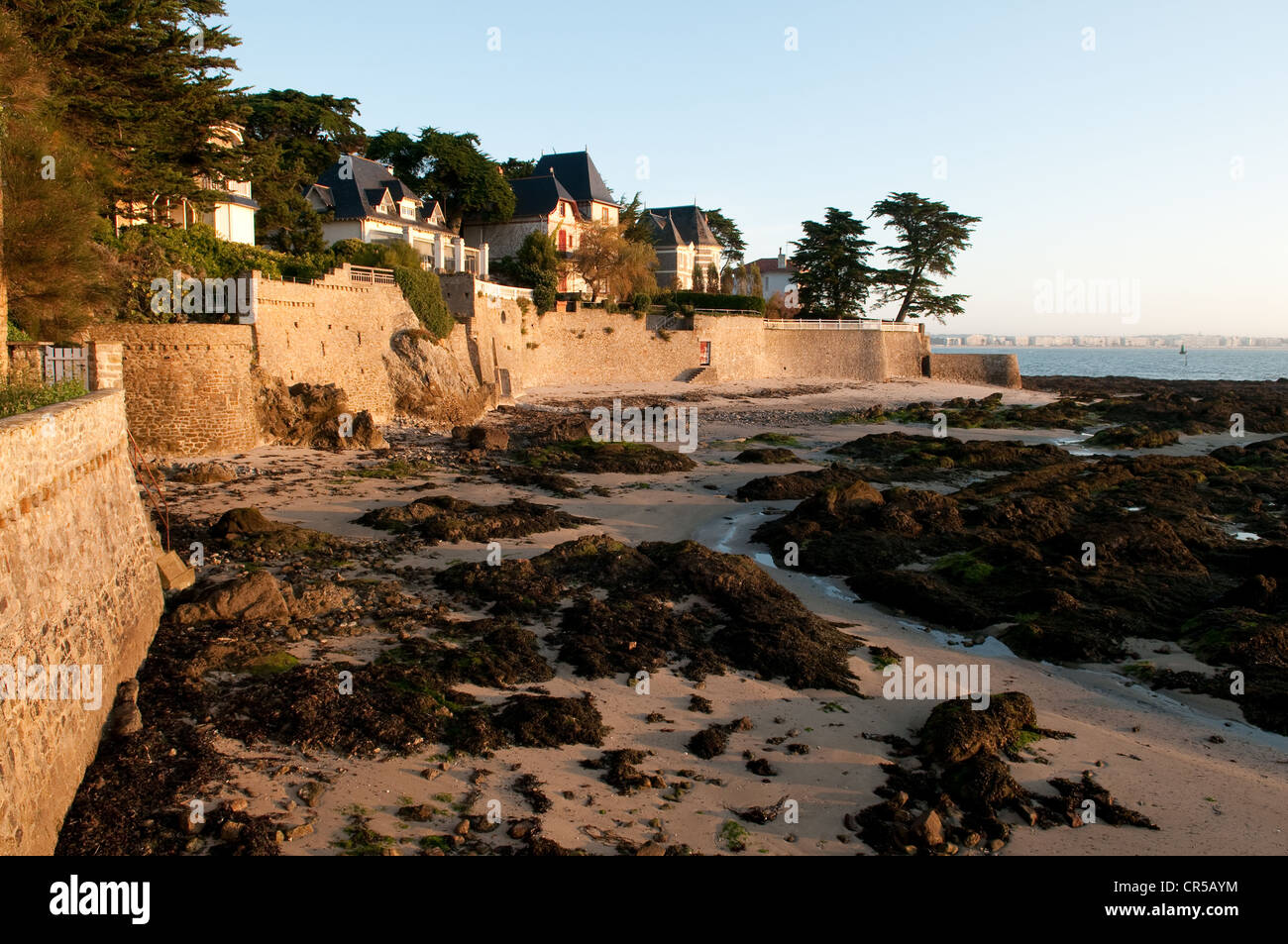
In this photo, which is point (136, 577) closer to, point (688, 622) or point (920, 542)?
point (688, 622)

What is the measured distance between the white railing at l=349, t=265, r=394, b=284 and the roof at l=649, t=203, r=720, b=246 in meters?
35.2

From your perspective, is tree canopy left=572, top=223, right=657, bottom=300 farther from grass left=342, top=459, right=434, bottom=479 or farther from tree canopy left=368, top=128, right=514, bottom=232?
grass left=342, top=459, right=434, bottom=479

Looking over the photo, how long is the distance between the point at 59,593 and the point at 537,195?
46198 millimetres

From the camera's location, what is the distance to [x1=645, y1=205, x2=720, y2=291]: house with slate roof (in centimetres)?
5931

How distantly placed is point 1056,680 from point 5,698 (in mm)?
10979

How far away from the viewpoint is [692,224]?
6166cm

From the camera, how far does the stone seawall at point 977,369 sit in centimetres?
5494

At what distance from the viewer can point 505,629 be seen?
11.4 metres

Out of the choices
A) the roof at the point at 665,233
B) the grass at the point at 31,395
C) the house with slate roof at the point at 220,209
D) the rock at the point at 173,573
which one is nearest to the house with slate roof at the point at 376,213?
the house with slate roof at the point at 220,209

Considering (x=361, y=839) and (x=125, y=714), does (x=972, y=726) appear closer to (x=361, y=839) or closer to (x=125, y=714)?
(x=361, y=839)

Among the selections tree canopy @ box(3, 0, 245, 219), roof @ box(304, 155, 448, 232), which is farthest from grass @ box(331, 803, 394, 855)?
roof @ box(304, 155, 448, 232)

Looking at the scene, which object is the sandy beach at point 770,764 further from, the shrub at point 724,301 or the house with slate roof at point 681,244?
the house with slate roof at point 681,244

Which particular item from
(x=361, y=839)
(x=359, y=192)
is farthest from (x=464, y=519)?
(x=359, y=192)
